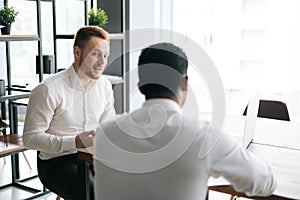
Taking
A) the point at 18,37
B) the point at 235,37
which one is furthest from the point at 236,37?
the point at 18,37

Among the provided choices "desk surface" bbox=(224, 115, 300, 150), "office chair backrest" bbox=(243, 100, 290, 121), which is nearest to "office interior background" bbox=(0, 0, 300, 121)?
"office chair backrest" bbox=(243, 100, 290, 121)

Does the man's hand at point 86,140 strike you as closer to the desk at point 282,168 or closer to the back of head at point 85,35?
the back of head at point 85,35

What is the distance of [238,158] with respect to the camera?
1110 millimetres

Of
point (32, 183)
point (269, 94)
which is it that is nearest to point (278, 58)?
point (269, 94)

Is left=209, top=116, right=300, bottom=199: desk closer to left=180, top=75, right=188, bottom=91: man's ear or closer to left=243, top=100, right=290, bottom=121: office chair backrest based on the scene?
left=243, top=100, right=290, bottom=121: office chair backrest

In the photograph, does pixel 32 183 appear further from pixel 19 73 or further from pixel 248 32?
pixel 248 32

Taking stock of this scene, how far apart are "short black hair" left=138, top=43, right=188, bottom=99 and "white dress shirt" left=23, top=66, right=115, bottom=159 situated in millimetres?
873

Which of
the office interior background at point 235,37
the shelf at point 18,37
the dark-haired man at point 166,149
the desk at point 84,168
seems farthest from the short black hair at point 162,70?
the office interior background at point 235,37

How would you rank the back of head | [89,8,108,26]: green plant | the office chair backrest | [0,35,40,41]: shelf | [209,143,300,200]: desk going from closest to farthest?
[209,143,300,200]: desk
the back of head
[0,35,40,41]: shelf
the office chair backrest
[89,8,108,26]: green plant

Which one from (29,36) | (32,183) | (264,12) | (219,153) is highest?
(264,12)

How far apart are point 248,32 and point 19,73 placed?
2.73 metres

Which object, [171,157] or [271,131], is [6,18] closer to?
[271,131]

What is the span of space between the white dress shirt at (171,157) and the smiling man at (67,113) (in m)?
0.71

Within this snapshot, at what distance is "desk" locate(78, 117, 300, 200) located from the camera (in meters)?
1.45
